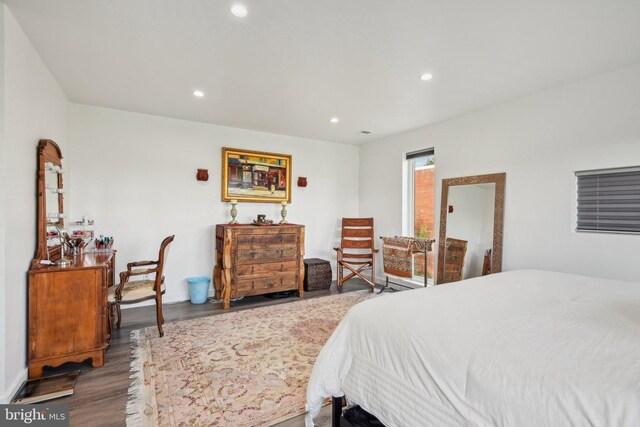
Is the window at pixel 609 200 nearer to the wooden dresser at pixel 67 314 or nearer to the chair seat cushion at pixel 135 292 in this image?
the chair seat cushion at pixel 135 292

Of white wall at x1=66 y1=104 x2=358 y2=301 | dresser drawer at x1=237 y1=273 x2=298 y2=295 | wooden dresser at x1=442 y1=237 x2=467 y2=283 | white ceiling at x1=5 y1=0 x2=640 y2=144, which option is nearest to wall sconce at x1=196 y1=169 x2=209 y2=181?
white wall at x1=66 y1=104 x2=358 y2=301

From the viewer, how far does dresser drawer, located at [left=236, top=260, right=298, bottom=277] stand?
13.0ft

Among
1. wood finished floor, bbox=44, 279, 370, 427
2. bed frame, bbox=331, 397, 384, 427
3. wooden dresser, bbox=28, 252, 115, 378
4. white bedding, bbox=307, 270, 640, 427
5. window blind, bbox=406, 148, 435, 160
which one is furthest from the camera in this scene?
window blind, bbox=406, 148, 435, 160

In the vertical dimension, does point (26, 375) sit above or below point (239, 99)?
below

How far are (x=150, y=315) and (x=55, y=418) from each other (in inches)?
74.8

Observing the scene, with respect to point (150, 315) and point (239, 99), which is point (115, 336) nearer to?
point (150, 315)

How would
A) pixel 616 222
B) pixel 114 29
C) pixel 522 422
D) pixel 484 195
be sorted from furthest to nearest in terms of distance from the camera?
pixel 484 195 < pixel 616 222 < pixel 114 29 < pixel 522 422

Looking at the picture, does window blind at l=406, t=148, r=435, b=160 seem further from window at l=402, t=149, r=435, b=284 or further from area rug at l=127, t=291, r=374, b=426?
area rug at l=127, t=291, r=374, b=426

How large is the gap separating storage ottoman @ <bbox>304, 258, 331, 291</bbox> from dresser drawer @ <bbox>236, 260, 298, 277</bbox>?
1.20 ft

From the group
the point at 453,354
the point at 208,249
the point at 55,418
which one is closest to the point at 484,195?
the point at 453,354

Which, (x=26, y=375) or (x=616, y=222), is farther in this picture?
(x=616, y=222)

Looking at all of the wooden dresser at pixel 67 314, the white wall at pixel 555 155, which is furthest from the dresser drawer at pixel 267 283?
the white wall at pixel 555 155

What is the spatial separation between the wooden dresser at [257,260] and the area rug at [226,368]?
0.50m

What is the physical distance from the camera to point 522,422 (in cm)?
91
